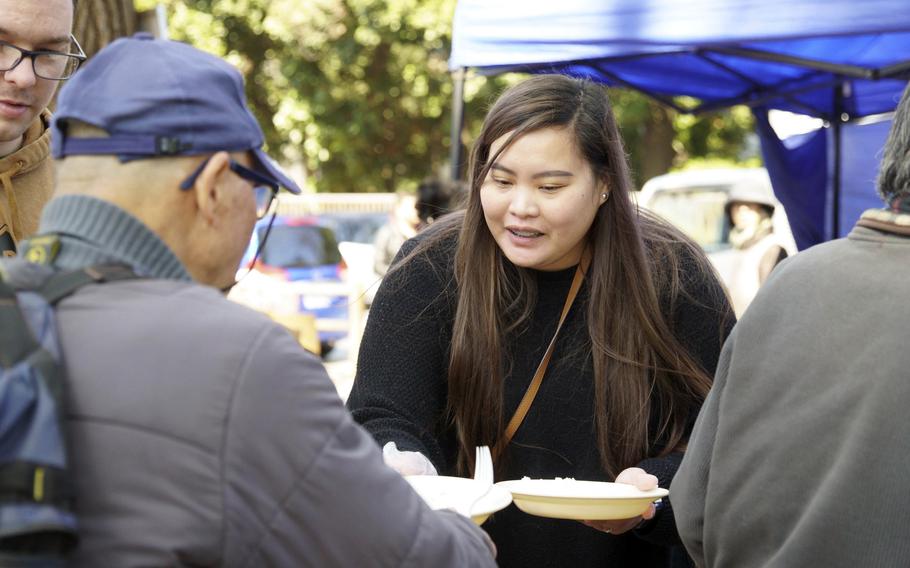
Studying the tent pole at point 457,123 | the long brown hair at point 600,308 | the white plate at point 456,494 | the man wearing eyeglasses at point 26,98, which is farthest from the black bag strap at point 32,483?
the tent pole at point 457,123

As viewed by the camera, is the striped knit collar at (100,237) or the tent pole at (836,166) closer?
the striped knit collar at (100,237)

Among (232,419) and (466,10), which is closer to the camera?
(232,419)

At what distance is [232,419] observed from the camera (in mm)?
1337

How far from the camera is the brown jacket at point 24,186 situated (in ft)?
8.33

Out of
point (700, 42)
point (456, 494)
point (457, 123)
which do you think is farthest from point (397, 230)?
point (456, 494)

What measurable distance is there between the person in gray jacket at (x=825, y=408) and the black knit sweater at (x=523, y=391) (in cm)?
61

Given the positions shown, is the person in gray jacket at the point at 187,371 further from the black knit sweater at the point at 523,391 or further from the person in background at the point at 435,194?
the person in background at the point at 435,194

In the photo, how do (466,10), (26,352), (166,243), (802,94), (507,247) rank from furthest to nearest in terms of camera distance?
(802,94)
(466,10)
(507,247)
(166,243)
(26,352)

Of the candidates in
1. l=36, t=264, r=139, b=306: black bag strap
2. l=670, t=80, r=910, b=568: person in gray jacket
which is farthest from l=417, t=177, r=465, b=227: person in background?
l=36, t=264, r=139, b=306: black bag strap

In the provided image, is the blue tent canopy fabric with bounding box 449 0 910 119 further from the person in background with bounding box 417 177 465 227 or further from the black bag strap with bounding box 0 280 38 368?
the black bag strap with bounding box 0 280 38 368

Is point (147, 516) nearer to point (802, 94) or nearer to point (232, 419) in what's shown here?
point (232, 419)

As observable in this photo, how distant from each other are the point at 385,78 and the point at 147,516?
19.1 m

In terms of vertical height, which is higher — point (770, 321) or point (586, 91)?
point (586, 91)

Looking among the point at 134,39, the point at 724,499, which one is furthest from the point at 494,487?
the point at 134,39
